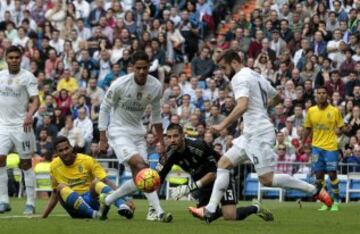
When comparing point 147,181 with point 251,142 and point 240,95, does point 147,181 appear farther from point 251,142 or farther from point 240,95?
point 240,95

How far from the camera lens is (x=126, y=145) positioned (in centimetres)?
1833

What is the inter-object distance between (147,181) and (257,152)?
1.58m

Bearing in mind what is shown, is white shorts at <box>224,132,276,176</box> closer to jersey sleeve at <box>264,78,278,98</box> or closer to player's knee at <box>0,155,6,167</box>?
jersey sleeve at <box>264,78,278,98</box>

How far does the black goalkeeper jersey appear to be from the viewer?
59.9ft

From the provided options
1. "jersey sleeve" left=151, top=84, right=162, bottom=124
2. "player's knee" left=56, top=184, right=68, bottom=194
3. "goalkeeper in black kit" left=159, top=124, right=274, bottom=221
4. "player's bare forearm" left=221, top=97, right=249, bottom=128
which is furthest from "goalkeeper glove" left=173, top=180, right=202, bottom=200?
"player's knee" left=56, top=184, right=68, bottom=194

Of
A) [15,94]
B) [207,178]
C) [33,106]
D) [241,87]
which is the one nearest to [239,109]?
[241,87]

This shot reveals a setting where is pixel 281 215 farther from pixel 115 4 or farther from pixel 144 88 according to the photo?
pixel 115 4

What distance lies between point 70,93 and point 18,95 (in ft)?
45.9

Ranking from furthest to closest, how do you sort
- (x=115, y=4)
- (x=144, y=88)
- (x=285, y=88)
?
(x=115, y=4), (x=285, y=88), (x=144, y=88)

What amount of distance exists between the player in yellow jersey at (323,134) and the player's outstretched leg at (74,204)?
279 inches

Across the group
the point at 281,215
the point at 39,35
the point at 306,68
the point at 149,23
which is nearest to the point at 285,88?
the point at 306,68

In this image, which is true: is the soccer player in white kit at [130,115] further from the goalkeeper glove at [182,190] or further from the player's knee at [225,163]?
the player's knee at [225,163]

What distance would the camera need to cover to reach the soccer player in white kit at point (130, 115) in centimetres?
1798

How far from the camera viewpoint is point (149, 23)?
Result: 36531mm
